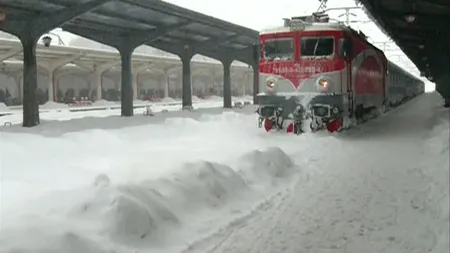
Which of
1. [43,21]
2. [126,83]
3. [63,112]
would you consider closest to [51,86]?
[63,112]

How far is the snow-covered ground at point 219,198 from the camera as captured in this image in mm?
5711

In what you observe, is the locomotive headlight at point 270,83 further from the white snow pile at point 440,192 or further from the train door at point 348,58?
the white snow pile at point 440,192

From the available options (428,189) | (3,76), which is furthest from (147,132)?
(3,76)

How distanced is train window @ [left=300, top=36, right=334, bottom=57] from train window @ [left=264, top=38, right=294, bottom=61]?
14.5 inches

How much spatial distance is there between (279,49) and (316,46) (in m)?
1.24

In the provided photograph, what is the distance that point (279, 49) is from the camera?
54.7 feet

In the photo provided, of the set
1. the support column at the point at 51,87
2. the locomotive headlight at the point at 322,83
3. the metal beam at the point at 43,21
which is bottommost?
the locomotive headlight at the point at 322,83

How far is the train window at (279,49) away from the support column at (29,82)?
8.84 meters

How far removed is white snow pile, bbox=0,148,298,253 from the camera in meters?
5.21

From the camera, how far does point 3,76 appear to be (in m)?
44.8

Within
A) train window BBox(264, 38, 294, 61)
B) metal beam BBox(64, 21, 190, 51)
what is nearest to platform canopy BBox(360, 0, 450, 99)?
train window BBox(264, 38, 294, 61)

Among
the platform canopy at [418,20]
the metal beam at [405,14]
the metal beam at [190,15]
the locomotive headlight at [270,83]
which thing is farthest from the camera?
the metal beam at [190,15]

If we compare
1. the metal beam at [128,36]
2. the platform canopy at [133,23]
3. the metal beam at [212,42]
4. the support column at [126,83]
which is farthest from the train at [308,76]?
the metal beam at [212,42]

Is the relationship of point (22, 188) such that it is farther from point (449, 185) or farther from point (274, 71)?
point (274, 71)
